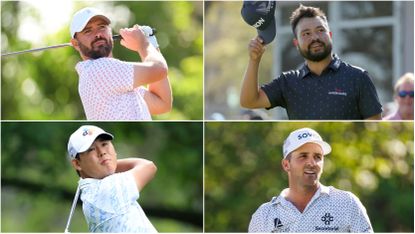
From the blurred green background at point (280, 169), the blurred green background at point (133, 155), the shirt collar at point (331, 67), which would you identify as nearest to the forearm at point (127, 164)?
the shirt collar at point (331, 67)

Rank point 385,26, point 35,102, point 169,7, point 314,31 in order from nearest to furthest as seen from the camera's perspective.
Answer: point 314,31 → point 385,26 → point 35,102 → point 169,7

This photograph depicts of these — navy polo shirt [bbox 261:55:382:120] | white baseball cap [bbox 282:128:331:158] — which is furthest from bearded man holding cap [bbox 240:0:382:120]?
white baseball cap [bbox 282:128:331:158]

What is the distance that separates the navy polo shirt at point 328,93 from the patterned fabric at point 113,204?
0.78m

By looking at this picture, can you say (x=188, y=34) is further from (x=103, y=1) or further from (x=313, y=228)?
(x=313, y=228)

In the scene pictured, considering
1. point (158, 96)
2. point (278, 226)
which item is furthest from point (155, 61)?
point (278, 226)

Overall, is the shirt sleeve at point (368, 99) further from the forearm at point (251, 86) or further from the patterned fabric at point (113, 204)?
the patterned fabric at point (113, 204)

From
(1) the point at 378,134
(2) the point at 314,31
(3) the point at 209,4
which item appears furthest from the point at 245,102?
(3) the point at 209,4

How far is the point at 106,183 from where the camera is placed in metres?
5.02

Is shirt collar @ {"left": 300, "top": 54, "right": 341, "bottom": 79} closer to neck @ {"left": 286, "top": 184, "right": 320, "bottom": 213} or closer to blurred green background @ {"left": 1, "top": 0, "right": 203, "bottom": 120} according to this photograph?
neck @ {"left": 286, "top": 184, "right": 320, "bottom": 213}

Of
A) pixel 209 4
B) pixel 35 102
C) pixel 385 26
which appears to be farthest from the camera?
pixel 35 102

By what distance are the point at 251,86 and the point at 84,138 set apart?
30.1 inches

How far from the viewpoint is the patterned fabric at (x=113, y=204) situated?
5012mm

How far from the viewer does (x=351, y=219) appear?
4902 mm

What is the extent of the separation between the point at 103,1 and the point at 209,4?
127 cm
